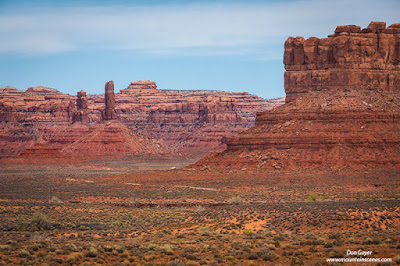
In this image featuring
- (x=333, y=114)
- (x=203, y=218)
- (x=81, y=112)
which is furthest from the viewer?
(x=81, y=112)

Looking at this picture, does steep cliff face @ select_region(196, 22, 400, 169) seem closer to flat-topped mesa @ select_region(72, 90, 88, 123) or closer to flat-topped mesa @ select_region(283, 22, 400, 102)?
flat-topped mesa @ select_region(283, 22, 400, 102)

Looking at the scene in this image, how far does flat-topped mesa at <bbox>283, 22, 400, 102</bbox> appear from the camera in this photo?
79000mm

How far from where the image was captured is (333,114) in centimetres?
7644

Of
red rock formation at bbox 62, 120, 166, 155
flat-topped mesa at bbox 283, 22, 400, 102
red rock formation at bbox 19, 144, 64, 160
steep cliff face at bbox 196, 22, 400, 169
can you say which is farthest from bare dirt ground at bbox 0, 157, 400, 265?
red rock formation at bbox 62, 120, 166, 155

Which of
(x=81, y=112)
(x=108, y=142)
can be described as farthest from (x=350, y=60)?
(x=81, y=112)

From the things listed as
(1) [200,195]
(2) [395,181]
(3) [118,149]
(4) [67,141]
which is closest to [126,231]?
(1) [200,195]

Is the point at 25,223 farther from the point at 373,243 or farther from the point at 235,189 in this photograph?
the point at 235,189

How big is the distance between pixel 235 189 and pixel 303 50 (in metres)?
26.0

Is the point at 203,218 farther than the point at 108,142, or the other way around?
the point at 108,142

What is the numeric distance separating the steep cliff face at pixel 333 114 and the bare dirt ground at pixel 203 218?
365 cm

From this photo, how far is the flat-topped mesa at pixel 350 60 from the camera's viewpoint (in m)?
79.0

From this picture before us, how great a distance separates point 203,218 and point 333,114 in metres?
37.6

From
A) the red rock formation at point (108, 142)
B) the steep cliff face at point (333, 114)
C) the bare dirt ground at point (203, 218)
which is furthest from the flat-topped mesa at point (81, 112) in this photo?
the steep cliff face at point (333, 114)

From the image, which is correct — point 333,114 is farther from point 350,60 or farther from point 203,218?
point 203,218
